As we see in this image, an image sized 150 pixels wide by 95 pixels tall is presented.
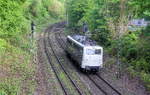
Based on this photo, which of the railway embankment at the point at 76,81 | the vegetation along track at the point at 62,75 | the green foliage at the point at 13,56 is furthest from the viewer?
the vegetation along track at the point at 62,75

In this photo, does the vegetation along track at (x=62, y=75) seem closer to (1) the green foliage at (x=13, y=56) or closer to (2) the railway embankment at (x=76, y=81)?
(2) the railway embankment at (x=76, y=81)

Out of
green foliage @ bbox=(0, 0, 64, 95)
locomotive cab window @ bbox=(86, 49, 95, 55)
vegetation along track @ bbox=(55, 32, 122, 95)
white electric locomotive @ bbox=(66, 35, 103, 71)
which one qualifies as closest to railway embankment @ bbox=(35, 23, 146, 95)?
vegetation along track @ bbox=(55, 32, 122, 95)

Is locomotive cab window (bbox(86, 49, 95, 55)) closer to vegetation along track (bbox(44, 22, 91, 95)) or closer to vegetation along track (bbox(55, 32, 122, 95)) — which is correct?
vegetation along track (bbox(55, 32, 122, 95))

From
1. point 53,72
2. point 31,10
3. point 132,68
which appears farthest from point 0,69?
point 31,10

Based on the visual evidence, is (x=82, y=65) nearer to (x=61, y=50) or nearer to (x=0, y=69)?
(x=0, y=69)

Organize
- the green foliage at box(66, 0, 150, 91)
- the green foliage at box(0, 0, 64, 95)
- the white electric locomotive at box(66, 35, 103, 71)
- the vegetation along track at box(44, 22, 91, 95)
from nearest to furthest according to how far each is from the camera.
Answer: the green foliage at box(0, 0, 64, 95), the vegetation along track at box(44, 22, 91, 95), the green foliage at box(66, 0, 150, 91), the white electric locomotive at box(66, 35, 103, 71)

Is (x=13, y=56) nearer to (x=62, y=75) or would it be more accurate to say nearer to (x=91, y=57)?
(x=62, y=75)

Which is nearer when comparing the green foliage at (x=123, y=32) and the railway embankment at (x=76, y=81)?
the railway embankment at (x=76, y=81)

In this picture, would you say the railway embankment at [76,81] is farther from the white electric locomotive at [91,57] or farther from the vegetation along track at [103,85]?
the white electric locomotive at [91,57]

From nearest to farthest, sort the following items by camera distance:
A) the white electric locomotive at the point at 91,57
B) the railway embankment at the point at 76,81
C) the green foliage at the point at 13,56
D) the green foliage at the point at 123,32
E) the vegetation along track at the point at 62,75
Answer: the green foliage at the point at 13,56 → the railway embankment at the point at 76,81 → the vegetation along track at the point at 62,75 → the green foliage at the point at 123,32 → the white electric locomotive at the point at 91,57


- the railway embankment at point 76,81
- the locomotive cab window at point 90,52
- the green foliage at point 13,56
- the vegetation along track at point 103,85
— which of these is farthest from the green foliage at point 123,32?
the green foliage at point 13,56

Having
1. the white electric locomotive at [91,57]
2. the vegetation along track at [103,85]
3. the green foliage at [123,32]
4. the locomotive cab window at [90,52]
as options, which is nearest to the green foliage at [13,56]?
the white electric locomotive at [91,57]

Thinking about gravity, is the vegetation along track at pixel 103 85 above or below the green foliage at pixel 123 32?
below

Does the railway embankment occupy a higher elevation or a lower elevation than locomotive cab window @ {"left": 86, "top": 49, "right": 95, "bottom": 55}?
lower
